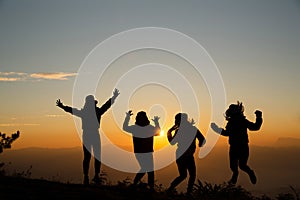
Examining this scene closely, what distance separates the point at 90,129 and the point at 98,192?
328 cm

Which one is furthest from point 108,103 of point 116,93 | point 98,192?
point 98,192

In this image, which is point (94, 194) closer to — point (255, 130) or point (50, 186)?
point (50, 186)

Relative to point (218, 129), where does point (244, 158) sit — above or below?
below

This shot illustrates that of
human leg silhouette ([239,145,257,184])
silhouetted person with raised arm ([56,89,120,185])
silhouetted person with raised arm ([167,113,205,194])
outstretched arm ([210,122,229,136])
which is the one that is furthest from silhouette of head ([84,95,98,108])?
human leg silhouette ([239,145,257,184])

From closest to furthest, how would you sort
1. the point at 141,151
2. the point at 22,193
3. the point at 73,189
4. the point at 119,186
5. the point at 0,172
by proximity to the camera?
1. the point at 22,193
2. the point at 73,189
3. the point at 119,186
4. the point at 141,151
5. the point at 0,172

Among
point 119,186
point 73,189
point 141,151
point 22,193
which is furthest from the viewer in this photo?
point 141,151

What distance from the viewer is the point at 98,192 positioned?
37.0ft

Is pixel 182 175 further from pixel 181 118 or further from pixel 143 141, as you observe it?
pixel 181 118

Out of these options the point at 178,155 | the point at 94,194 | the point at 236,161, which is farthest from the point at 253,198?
the point at 94,194

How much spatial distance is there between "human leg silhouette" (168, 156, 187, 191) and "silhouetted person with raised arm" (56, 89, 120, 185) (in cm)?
213

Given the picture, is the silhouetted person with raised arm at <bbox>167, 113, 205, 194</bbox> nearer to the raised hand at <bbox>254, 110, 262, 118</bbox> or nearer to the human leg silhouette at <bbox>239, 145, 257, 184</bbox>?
the human leg silhouette at <bbox>239, 145, 257, 184</bbox>

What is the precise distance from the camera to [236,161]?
14867 mm

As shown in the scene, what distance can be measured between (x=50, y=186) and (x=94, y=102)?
3309 millimetres

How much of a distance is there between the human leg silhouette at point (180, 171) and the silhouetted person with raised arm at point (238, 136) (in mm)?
1626
